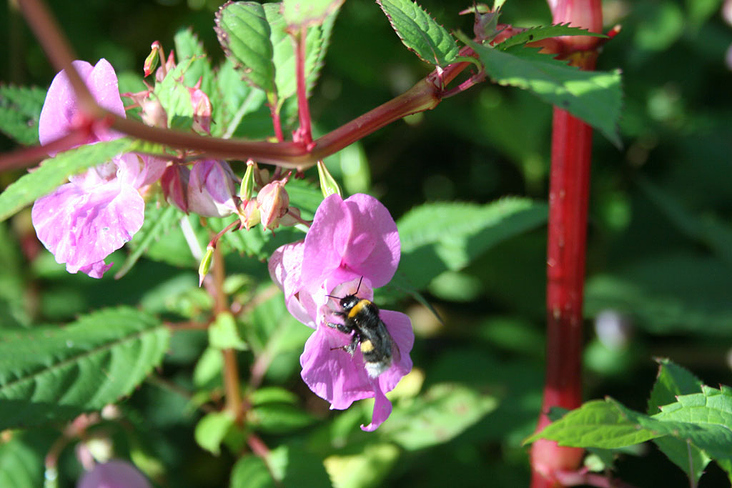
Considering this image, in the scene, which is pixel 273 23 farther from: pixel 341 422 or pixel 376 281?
pixel 341 422

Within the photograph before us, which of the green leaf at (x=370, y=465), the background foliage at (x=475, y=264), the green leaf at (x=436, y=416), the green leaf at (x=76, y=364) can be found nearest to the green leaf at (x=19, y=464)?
the background foliage at (x=475, y=264)

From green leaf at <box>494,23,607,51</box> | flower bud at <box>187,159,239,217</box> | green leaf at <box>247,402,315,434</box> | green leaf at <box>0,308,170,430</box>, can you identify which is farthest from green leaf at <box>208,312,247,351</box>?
green leaf at <box>494,23,607,51</box>

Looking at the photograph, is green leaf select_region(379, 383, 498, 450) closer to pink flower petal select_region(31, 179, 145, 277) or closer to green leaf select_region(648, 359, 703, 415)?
green leaf select_region(648, 359, 703, 415)

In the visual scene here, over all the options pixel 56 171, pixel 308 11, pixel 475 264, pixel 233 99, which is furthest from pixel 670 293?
pixel 56 171

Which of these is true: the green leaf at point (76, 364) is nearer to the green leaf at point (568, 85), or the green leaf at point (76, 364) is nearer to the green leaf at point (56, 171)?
the green leaf at point (56, 171)

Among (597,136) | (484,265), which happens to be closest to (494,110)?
(597,136)
